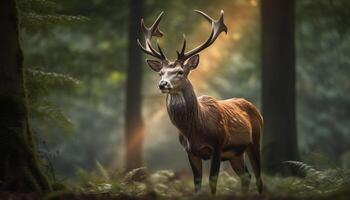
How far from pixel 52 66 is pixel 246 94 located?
1441 centimetres

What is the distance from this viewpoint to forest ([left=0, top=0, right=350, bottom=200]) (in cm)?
898

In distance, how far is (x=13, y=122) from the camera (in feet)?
29.4

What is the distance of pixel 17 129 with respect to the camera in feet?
29.2

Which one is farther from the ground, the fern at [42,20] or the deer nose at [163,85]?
the fern at [42,20]

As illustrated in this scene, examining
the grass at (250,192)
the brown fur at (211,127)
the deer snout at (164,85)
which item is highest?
the deer snout at (164,85)

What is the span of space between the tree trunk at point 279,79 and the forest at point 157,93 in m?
0.02

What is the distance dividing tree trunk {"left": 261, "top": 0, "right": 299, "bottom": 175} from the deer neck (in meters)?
5.14

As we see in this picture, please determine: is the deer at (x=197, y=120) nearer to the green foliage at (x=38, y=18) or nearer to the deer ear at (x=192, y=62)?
the deer ear at (x=192, y=62)

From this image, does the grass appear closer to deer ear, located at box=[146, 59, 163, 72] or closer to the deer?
the deer

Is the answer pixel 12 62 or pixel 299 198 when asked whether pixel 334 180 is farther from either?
pixel 12 62

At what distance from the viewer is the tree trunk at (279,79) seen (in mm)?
14898

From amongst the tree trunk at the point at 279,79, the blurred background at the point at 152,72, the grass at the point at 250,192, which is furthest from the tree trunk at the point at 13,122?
the tree trunk at the point at 279,79

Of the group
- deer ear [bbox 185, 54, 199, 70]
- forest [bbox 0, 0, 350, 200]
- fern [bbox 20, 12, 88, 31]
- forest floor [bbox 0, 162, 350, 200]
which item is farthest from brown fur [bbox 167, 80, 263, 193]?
fern [bbox 20, 12, 88, 31]

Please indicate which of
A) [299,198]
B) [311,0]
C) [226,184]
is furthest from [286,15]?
[299,198]
